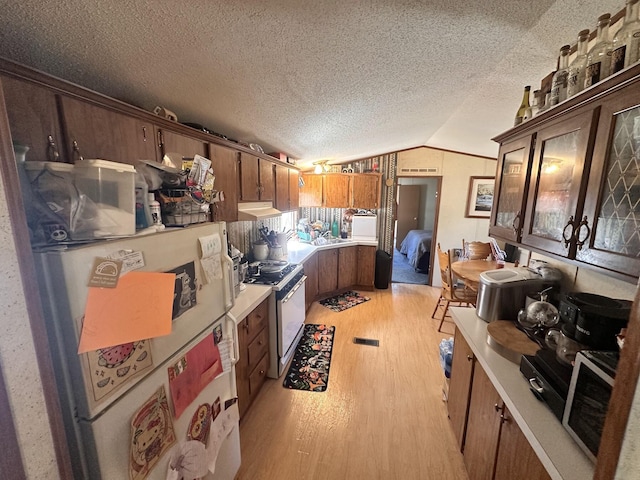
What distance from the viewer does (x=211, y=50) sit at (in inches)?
42.5

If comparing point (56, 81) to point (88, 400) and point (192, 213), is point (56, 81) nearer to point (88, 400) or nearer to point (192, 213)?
point (192, 213)

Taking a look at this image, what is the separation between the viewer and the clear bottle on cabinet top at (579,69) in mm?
1051

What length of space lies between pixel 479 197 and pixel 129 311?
505 centimetres

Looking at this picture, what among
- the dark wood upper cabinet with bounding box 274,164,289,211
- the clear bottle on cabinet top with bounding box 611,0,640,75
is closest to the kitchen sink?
the dark wood upper cabinet with bounding box 274,164,289,211

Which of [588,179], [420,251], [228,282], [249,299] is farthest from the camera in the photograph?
[420,251]

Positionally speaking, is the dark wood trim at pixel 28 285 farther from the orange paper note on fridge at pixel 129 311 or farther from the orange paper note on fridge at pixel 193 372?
the orange paper note on fridge at pixel 193 372

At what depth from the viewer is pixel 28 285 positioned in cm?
47

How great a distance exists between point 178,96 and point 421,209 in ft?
22.5

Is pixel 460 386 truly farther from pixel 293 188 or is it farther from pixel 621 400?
pixel 293 188

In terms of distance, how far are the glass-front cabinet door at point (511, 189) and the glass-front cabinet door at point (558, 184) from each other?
6cm

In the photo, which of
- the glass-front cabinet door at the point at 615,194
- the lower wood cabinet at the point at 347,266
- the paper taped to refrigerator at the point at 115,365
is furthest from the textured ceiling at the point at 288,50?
the lower wood cabinet at the point at 347,266

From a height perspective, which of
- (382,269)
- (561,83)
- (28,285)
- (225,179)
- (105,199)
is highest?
(561,83)

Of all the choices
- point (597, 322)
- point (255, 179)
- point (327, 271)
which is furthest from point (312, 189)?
point (597, 322)

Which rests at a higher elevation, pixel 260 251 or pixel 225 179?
pixel 225 179
